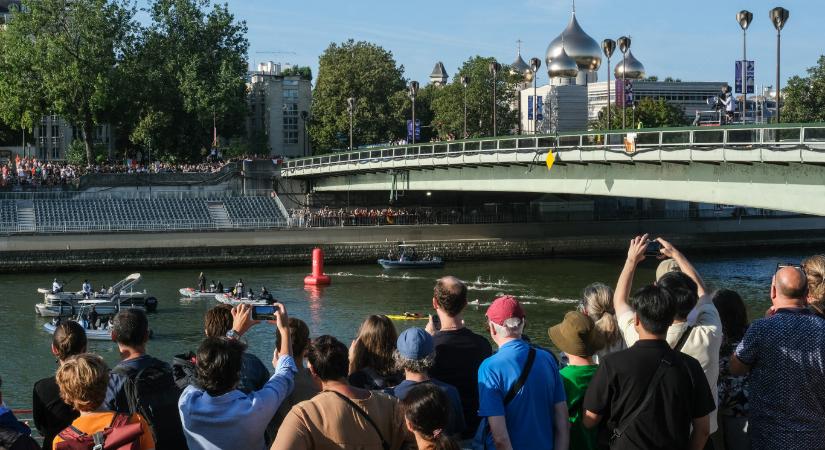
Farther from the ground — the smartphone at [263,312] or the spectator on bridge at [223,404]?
the smartphone at [263,312]

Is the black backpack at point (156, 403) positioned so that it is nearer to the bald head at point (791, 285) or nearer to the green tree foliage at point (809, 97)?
the bald head at point (791, 285)

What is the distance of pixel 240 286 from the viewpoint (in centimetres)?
4538

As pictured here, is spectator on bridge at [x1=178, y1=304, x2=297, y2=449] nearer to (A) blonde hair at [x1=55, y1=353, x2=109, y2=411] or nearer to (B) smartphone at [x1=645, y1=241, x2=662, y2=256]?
(A) blonde hair at [x1=55, y1=353, x2=109, y2=411]

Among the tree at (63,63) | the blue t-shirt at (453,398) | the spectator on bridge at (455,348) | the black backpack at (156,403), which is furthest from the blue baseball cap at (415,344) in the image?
the tree at (63,63)

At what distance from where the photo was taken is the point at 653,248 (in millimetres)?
10500

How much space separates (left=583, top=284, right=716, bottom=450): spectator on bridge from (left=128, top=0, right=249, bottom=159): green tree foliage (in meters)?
78.7

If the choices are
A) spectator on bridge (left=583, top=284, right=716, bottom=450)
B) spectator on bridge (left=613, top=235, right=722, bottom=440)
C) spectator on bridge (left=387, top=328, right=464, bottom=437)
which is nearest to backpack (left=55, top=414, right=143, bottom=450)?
spectator on bridge (left=387, top=328, right=464, bottom=437)

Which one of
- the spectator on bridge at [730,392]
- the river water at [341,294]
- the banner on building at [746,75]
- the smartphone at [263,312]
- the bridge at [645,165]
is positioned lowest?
the river water at [341,294]

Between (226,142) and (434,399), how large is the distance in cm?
10270

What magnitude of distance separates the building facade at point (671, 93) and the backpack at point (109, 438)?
112329 millimetres

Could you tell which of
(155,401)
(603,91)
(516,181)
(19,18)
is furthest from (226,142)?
(155,401)

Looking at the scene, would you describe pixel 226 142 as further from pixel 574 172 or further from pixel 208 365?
pixel 208 365

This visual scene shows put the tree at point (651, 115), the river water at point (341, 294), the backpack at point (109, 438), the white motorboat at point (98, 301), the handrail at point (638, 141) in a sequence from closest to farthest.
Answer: the backpack at point (109, 438), the handrail at point (638, 141), the river water at point (341, 294), the white motorboat at point (98, 301), the tree at point (651, 115)

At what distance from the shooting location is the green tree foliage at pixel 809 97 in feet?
241
